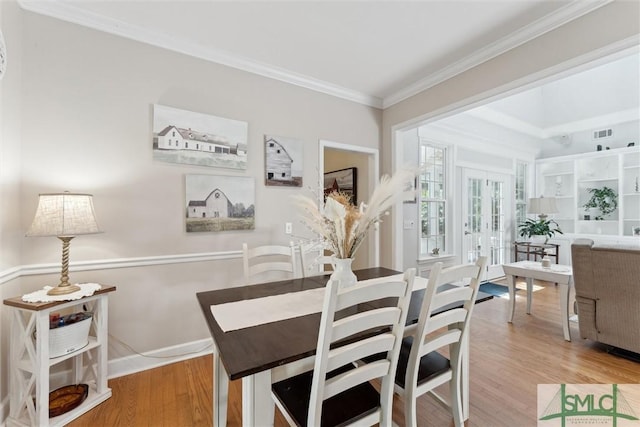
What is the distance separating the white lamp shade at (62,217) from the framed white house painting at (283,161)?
4.87ft

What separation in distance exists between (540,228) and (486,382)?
4.38 meters

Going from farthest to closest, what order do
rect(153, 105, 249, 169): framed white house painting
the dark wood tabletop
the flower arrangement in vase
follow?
rect(153, 105, 249, 169): framed white house painting
the flower arrangement in vase
the dark wood tabletop

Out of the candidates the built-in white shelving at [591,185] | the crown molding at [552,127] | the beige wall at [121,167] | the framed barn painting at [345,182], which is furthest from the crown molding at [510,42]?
the built-in white shelving at [591,185]

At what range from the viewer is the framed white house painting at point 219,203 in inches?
97.3

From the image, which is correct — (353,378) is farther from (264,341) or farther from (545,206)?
(545,206)

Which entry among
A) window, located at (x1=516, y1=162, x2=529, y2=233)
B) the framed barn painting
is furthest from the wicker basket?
window, located at (x1=516, y1=162, x2=529, y2=233)

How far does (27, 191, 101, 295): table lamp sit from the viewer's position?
1.68m

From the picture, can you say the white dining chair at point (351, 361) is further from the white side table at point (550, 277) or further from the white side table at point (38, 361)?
the white side table at point (550, 277)

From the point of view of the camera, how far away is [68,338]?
1.75 m

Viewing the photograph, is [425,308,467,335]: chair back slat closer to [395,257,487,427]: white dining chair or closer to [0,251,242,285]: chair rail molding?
[395,257,487,427]: white dining chair

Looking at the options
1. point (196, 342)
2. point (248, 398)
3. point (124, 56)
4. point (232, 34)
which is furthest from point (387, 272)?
point (124, 56)

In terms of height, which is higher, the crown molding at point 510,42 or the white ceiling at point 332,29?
the white ceiling at point 332,29

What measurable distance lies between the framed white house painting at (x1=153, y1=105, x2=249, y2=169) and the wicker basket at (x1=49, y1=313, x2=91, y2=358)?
1.31 meters

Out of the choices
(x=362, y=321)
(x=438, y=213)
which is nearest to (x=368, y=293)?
(x=362, y=321)
